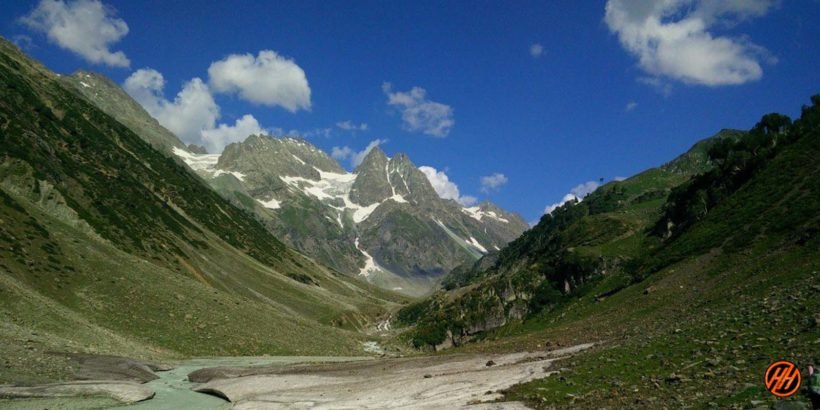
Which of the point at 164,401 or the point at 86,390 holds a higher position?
the point at 86,390

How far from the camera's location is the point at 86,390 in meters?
36.9

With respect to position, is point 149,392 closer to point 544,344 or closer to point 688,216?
point 544,344

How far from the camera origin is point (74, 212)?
335 feet

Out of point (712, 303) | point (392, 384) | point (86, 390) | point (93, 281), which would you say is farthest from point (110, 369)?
point (712, 303)

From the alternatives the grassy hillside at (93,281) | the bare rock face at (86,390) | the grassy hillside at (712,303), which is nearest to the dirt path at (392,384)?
the grassy hillside at (712,303)

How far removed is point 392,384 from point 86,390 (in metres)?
22.8

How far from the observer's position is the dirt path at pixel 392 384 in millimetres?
32438

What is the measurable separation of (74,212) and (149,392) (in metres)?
79.1

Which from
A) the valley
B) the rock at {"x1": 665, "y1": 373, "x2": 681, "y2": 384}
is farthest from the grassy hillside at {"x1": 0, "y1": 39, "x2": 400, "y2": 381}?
the rock at {"x1": 665, "y1": 373, "x2": 681, "y2": 384}

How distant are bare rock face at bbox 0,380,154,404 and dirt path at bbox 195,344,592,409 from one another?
242 inches

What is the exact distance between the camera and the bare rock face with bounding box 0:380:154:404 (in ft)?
109

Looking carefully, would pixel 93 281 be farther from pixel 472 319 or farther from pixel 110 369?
pixel 472 319

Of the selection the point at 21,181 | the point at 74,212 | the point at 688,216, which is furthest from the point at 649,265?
the point at 21,181

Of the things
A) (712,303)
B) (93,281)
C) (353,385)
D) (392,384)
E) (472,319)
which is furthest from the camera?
(472,319)
